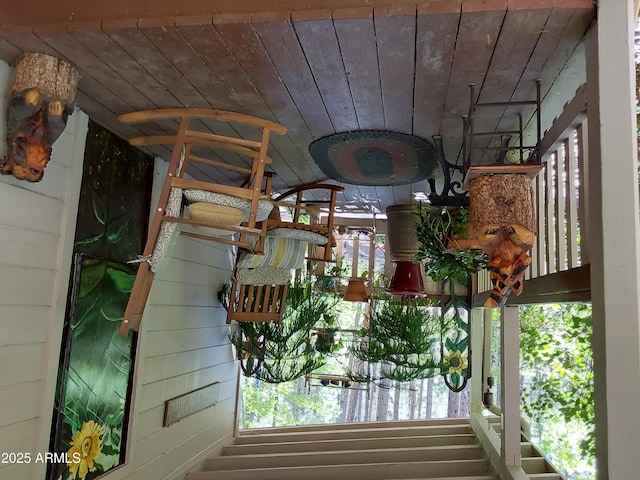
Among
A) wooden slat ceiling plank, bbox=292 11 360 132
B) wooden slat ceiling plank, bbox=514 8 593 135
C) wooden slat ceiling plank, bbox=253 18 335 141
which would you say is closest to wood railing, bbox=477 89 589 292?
wooden slat ceiling plank, bbox=514 8 593 135

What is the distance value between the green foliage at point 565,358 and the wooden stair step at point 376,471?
193 centimetres

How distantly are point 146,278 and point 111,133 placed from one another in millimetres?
1005

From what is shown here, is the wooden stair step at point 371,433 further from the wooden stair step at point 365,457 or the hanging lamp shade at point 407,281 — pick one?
the hanging lamp shade at point 407,281

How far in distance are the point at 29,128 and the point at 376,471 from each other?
2.89 metres

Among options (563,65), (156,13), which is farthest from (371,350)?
(156,13)

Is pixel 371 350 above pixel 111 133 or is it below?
below

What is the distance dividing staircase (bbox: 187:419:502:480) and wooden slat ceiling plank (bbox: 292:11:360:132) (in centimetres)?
235

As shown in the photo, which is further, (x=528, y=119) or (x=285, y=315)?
(x=285, y=315)

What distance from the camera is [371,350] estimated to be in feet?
13.8

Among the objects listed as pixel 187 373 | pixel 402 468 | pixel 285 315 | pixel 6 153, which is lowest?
pixel 402 468

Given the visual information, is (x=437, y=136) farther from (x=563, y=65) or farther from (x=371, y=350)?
(x=371, y=350)

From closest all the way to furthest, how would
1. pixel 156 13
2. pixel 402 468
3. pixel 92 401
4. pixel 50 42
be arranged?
pixel 156 13, pixel 50 42, pixel 92 401, pixel 402 468

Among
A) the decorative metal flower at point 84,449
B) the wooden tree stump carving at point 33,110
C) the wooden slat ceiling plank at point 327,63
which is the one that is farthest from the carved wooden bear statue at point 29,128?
the decorative metal flower at point 84,449

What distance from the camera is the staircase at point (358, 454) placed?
3303 mm
